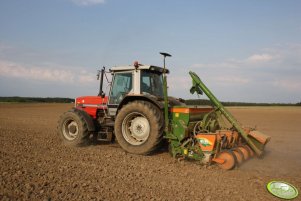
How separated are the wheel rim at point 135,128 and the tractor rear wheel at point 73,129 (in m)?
1.35

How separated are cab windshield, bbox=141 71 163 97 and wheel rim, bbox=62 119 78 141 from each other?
2327mm

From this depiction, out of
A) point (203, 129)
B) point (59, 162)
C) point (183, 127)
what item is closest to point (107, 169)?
point (59, 162)

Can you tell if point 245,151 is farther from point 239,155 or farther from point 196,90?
point 196,90

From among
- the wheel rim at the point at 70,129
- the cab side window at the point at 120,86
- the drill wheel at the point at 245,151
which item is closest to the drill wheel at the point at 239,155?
the drill wheel at the point at 245,151

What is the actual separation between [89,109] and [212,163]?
4054mm

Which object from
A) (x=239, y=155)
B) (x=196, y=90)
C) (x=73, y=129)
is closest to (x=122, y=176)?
(x=239, y=155)

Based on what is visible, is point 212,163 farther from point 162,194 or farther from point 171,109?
point 162,194

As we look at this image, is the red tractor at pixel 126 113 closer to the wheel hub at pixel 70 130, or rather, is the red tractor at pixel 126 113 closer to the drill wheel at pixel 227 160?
the wheel hub at pixel 70 130

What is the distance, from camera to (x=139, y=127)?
7.68 metres

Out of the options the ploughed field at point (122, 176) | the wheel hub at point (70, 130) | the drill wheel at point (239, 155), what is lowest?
the ploughed field at point (122, 176)

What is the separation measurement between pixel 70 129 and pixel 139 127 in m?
2.38

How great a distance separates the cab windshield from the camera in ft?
26.5

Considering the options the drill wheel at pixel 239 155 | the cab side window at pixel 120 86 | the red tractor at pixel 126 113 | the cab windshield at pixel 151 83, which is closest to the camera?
the drill wheel at pixel 239 155

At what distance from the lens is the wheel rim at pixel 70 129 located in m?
8.88
